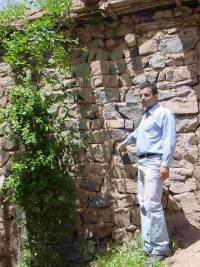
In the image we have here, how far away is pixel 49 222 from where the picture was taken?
5504 millimetres

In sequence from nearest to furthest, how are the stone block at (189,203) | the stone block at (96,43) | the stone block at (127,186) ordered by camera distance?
1. the stone block at (189,203)
2. the stone block at (127,186)
3. the stone block at (96,43)

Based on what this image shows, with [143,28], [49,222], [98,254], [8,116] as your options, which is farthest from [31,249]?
[143,28]

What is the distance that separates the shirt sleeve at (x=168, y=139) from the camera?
179 inches

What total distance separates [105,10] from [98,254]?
9.47 ft

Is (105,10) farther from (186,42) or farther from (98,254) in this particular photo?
(98,254)

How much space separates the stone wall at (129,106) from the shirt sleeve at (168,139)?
679mm

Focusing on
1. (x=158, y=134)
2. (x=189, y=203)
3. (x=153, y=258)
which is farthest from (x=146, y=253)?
(x=158, y=134)

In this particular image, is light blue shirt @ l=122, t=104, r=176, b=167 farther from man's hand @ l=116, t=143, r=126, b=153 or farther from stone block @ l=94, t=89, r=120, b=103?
stone block @ l=94, t=89, r=120, b=103

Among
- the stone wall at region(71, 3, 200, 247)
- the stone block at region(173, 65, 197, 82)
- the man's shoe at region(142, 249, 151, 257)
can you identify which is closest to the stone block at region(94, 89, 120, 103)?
the stone wall at region(71, 3, 200, 247)

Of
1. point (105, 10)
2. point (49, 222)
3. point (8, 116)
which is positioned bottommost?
point (49, 222)

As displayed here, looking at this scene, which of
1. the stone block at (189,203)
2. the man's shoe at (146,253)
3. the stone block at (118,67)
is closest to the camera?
the man's shoe at (146,253)

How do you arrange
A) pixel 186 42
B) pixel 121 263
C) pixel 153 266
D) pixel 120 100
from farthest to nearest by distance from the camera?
pixel 120 100 < pixel 186 42 < pixel 121 263 < pixel 153 266

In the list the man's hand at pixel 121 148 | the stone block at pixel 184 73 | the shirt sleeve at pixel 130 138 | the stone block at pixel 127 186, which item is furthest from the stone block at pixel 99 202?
the stone block at pixel 184 73

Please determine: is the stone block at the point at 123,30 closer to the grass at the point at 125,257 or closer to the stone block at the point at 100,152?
the stone block at the point at 100,152
